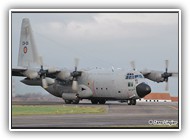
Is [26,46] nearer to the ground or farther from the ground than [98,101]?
farther from the ground

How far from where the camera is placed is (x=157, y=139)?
10.7 metres

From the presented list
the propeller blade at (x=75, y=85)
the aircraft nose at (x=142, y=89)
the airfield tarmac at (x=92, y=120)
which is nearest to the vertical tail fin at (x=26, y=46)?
the airfield tarmac at (x=92, y=120)

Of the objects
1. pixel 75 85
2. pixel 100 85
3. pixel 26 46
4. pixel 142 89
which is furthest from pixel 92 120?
pixel 75 85

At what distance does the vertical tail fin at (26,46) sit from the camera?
1169 centimetres

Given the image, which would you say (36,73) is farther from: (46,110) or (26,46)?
(46,110)

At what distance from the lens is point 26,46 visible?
12.7 m

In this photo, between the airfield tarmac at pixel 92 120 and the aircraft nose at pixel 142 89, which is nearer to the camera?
the airfield tarmac at pixel 92 120

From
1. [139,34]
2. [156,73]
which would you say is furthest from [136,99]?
[139,34]

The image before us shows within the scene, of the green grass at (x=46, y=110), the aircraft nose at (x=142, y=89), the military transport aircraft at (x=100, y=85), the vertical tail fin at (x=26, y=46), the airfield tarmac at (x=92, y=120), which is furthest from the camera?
the military transport aircraft at (x=100, y=85)

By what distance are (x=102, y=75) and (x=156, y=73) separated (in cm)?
616

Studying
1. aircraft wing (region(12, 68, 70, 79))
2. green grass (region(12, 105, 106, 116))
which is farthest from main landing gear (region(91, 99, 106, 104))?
green grass (region(12, 105, 106, 116))

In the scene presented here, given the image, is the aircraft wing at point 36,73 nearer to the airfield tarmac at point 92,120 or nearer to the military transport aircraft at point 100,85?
the military transport aircraft at point 100,85

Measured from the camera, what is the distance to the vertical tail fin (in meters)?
11.7

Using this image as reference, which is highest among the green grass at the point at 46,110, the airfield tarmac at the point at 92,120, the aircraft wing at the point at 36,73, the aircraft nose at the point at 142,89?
the aircraft wing at the point at 36,73
